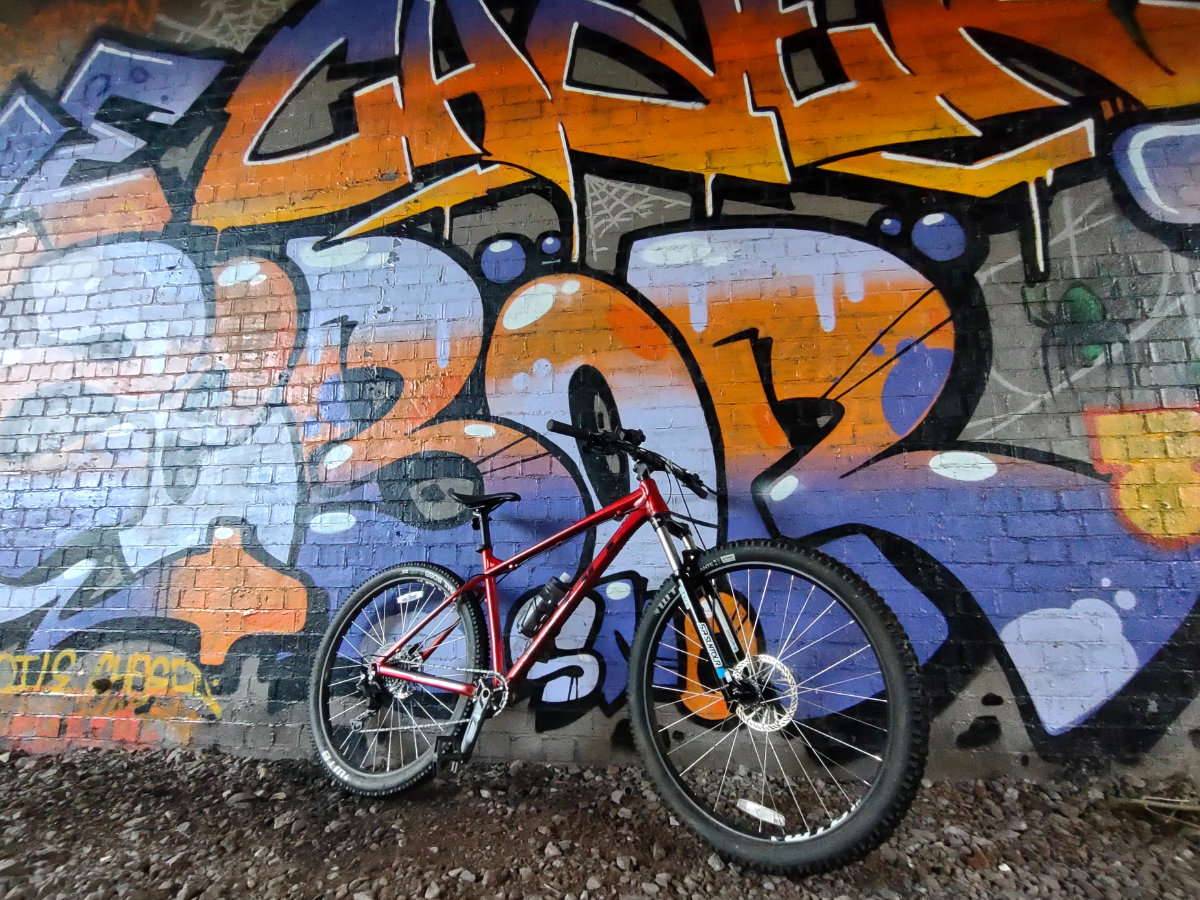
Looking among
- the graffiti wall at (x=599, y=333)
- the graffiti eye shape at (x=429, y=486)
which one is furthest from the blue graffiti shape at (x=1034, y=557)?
the graffiti eye shape at (x=429, y=486)

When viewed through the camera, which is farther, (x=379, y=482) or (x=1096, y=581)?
(x=379, y=482)

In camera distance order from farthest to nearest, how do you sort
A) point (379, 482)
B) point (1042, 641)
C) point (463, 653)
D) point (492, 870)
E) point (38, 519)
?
point (38, 519) → point (379, 482) → point (463, 653) → point (1042, 641) → point (492, 870)

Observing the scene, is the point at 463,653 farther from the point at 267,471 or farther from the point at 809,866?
the point at 809,866

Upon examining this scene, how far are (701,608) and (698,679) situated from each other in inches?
32.5

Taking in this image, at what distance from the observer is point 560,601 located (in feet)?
6.93

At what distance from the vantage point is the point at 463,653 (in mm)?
2574

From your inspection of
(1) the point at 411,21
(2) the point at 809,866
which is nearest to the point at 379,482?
(2) the point at 809,866

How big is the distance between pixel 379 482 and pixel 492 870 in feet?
5.56

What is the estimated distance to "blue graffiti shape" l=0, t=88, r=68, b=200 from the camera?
336cm

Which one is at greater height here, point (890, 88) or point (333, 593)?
point (890, 88)

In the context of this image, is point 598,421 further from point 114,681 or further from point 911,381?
point 114,681

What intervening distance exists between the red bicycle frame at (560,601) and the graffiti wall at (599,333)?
36 cm

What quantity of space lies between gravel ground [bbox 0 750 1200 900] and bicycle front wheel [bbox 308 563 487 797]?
148 millimetres

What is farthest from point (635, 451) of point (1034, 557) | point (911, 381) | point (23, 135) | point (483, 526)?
point (23, 135)
